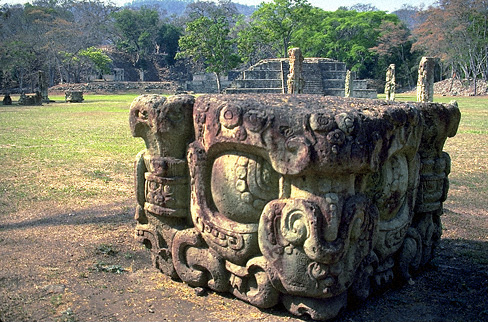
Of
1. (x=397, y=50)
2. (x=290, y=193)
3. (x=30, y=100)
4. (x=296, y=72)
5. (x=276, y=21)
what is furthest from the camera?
(x=397, y=50)

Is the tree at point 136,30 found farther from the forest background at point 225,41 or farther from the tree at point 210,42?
the tree at point 210,42

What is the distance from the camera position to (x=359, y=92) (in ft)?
84.8

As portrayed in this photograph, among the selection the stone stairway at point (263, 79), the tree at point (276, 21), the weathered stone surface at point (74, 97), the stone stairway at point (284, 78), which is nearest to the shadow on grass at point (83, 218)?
the stone stairway at point (284, 78)

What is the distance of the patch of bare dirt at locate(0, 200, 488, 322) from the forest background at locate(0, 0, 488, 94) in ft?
97.7

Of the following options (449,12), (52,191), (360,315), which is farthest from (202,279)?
(449,12)

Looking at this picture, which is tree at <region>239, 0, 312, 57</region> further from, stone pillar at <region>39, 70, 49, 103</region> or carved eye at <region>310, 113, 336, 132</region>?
carved eye at <region>310, 113, 336, 132</region>

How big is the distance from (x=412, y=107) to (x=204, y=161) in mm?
1519

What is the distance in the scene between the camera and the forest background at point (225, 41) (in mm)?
33281

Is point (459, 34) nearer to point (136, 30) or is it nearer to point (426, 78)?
point (426, 78)

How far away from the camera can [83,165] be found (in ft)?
26.5

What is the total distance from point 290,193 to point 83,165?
19.5ft

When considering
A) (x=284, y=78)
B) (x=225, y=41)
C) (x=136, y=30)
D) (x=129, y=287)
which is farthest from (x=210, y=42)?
(x=129, y=287)

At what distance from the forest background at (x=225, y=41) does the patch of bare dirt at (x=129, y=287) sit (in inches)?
1173

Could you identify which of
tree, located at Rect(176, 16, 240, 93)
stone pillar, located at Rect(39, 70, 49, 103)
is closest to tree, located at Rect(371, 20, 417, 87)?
tree, located at Rect(176, 16, 240, 93)
